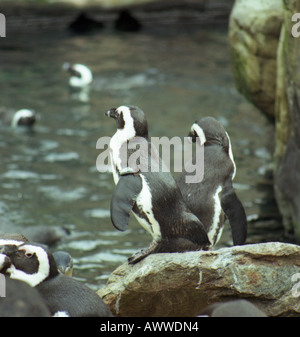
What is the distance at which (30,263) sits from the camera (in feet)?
12.7

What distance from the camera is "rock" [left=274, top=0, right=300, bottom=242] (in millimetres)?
6059

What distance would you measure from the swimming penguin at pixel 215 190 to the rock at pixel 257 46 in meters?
3.13

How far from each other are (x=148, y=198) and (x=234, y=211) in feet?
2.31

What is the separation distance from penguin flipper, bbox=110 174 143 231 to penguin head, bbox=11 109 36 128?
6.20 meters

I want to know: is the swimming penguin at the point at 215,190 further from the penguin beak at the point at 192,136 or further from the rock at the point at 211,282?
the rock at the point at 211,282

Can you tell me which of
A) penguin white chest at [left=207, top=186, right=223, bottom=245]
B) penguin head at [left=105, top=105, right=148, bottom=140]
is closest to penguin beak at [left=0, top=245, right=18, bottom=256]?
penguin head at [left=105, top=105, right=148, bottom=140]

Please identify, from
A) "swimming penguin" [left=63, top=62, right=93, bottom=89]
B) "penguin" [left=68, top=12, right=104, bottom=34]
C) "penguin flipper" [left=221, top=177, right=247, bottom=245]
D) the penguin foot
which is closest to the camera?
the penguin foot

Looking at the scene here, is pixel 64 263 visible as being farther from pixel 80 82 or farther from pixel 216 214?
pixel 80 82

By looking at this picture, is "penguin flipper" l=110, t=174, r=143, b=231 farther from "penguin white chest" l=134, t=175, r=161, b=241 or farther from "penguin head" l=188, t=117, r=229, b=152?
"penguin head" l=188, t=117, r=229, b=152

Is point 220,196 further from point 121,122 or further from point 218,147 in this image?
point 121,122

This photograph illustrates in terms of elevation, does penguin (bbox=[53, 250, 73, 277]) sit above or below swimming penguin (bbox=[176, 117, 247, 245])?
below

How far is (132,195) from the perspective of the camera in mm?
4352

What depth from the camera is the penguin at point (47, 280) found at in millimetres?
3779

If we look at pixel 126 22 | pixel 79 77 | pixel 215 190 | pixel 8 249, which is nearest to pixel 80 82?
pixel 79 77
